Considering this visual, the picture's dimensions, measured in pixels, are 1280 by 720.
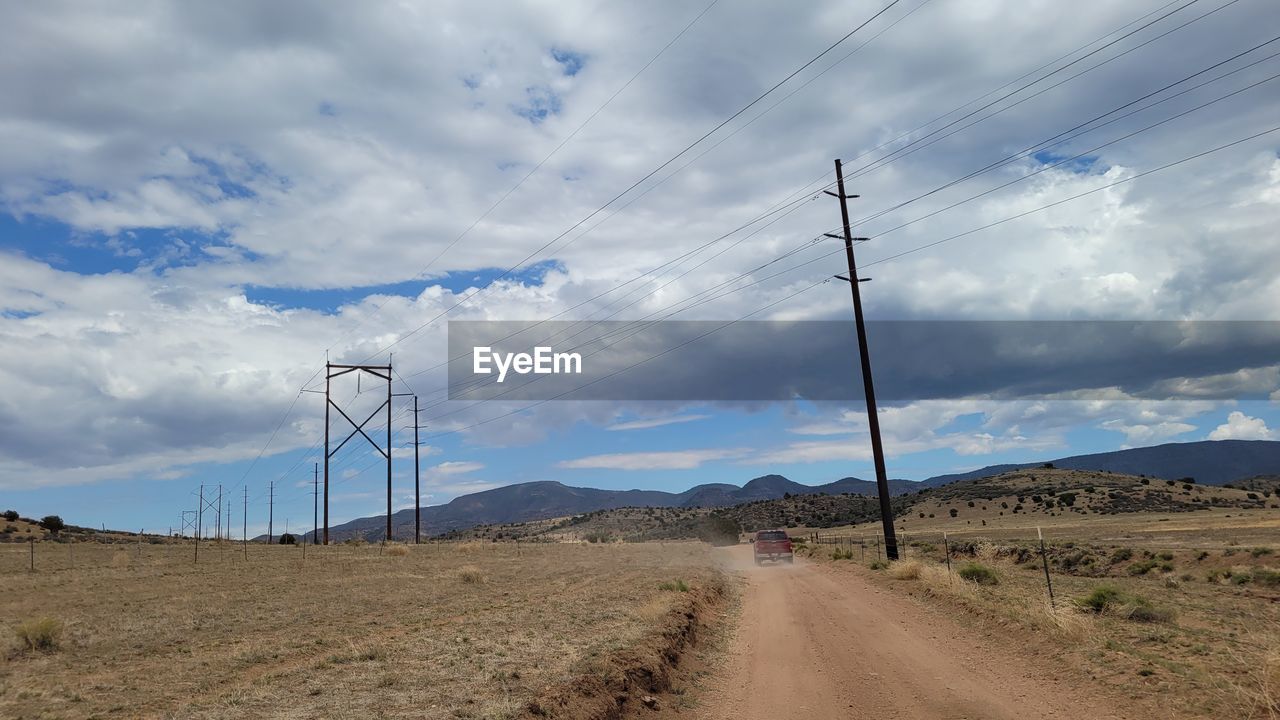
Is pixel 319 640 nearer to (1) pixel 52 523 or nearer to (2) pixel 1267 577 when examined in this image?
(2) pixel 1267 577

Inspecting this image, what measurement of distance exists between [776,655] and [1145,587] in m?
19.3

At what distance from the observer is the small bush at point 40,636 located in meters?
20.8

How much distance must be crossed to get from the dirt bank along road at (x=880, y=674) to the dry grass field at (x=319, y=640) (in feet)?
7.66

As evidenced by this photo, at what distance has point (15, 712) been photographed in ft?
45.4

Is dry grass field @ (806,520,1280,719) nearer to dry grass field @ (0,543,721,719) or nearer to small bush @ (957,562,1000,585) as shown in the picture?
small bush @ (957,562,1000,585)

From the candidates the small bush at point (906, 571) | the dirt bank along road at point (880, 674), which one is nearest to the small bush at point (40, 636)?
the dirt bank along road at point (880, 674)

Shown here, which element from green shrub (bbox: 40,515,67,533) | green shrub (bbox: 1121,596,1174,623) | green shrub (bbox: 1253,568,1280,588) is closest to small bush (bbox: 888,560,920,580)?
green shrub (bbox: 1121,596,1174,623)

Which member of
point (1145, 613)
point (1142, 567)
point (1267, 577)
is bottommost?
Result: point (1267, 577)

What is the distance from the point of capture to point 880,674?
1397 centimetres

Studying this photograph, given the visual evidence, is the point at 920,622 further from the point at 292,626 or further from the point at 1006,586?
the point at 292,626

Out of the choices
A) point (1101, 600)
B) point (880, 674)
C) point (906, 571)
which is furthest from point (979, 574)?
point (880, 674)

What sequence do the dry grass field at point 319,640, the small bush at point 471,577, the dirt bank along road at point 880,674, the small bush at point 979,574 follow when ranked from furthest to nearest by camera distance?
1. the small bush at point 471,577
2. the small bush at point 979,574
3. the dry grass field at point 319,640
4. the dirt bank along road at point 880,674

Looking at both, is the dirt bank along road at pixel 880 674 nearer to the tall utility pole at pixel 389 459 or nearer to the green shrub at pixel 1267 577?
the green shrub at pixel 1267 577

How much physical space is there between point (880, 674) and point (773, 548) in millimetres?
34519
